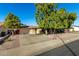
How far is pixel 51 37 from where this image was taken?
3.89 metres

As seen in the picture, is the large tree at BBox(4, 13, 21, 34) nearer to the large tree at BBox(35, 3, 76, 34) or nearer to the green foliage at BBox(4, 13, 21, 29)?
the green foliage at BBox(4, 13, 21, 29)

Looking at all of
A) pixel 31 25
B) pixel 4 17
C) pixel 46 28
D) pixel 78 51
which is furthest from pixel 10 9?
pixel 78 51

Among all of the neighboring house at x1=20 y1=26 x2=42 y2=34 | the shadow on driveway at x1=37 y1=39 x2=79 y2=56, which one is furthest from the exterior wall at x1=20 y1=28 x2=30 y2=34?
the shadow on driveway at x1=37 y1=39 x2=79 y2=56

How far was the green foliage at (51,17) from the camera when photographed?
150 inches

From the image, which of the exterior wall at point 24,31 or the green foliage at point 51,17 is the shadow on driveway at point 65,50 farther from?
the exterior wall at point 24,31

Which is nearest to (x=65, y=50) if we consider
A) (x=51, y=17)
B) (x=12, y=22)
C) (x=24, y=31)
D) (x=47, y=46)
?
(x=47, y=46)

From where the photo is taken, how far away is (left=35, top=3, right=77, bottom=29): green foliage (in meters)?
3.81

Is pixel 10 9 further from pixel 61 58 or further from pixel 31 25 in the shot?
pixel 61 58

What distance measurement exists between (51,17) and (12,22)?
66 cm

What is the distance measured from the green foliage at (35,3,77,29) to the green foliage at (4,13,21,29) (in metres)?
0.34

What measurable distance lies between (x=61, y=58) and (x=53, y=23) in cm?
62

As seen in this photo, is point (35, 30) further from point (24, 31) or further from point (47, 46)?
point (47, 46)

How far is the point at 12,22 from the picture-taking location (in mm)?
3826

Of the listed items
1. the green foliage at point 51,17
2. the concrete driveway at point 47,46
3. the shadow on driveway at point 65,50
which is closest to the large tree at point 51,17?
the green foliage at point 51,17
